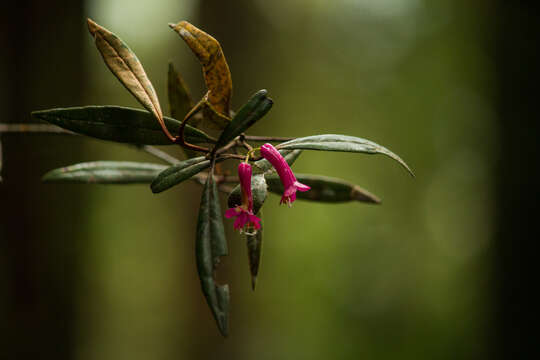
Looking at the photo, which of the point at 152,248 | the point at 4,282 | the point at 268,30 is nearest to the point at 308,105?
the point at 268,30

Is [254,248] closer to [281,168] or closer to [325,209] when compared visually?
[281,168]

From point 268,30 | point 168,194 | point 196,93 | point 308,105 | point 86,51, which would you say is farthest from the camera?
point 308,105

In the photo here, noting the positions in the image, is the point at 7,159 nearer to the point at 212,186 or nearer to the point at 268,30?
the point at 212,186

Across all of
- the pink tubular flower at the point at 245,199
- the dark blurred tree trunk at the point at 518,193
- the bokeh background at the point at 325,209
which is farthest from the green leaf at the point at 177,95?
the dark blurred tree trunk at the point at 518,193

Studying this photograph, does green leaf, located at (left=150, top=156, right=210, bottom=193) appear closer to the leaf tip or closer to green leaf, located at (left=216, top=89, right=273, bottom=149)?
green leaf, located at (left=216, top=89, right=273, bottom=149)

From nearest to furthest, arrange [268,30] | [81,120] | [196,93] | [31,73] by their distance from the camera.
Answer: [81,120] < [31,73] < [196,93] < [268,30]

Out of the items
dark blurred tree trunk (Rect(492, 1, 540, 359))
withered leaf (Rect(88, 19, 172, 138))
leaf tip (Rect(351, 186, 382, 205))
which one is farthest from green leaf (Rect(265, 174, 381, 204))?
dark blurred tree trunk (Rect(492, 1, 540, 359))

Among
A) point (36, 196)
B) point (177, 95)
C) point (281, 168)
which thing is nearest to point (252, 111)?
point (281, 168)
